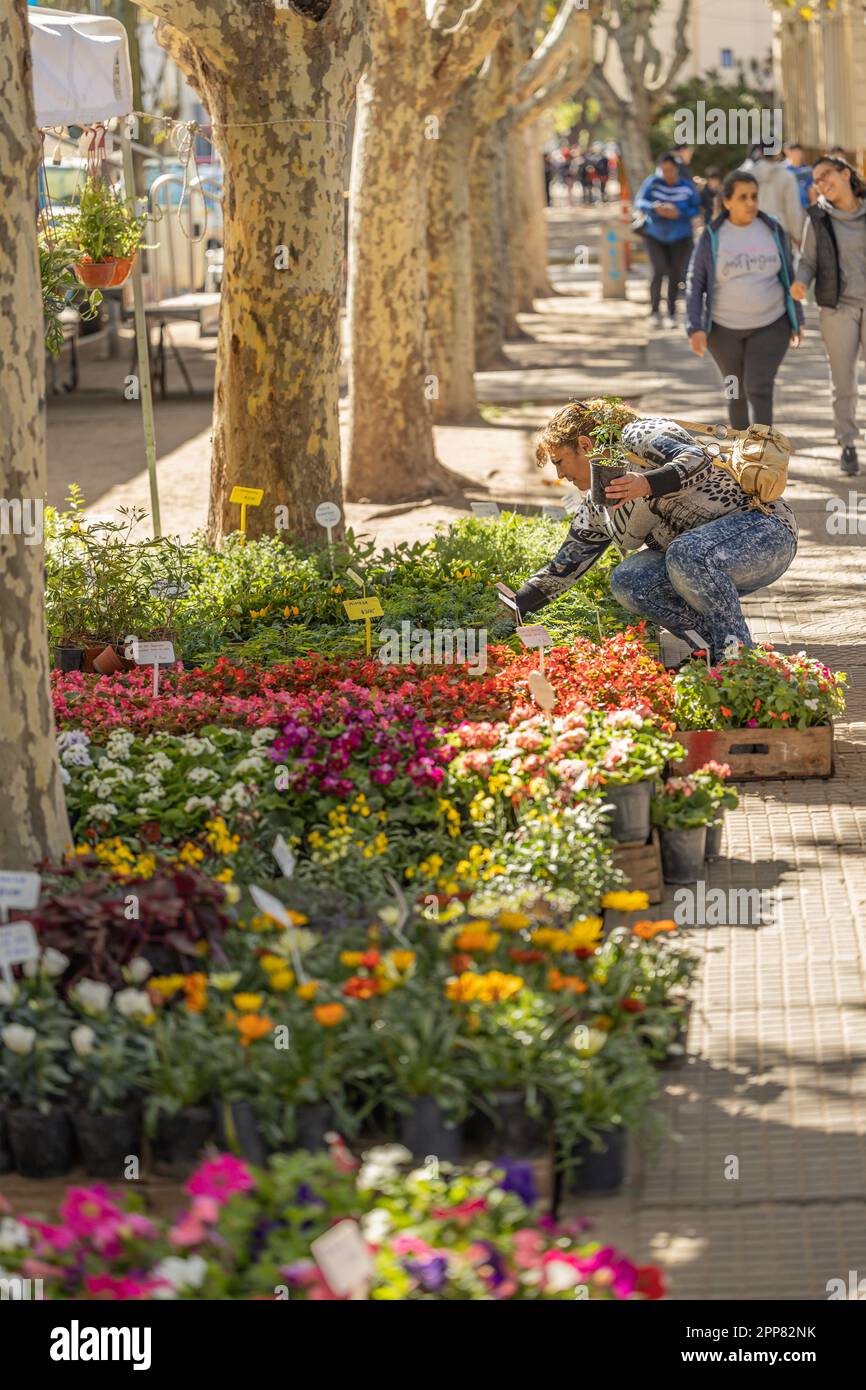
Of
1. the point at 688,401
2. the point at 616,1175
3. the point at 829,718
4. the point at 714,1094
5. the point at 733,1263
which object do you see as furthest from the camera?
the point at 688,401

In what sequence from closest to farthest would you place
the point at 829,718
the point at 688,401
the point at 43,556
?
the point at 43,556 < the point at 829,718 < the point at 688,401

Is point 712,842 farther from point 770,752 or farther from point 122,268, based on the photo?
point 122,268

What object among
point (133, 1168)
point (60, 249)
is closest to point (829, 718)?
point (133, 1168)

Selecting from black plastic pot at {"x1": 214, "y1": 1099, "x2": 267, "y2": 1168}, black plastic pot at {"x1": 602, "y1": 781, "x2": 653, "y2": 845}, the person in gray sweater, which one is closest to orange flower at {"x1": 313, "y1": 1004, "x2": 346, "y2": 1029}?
black plastic pot at {"x1": 214, "y1": 1099, "x2": 267, "y2": 1168}

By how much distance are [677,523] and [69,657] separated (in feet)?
8.17

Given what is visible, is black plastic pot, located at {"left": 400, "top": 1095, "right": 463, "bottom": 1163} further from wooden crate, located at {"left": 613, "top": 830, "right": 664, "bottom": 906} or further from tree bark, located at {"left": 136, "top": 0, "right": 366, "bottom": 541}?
tree bark, located at {"left": 136, "top": 0, "right": 366, "bottom": 541}

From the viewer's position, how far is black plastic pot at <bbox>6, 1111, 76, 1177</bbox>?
13.8 feet

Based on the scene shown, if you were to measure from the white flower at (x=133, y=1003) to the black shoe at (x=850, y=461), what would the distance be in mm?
9178

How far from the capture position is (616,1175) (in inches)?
164

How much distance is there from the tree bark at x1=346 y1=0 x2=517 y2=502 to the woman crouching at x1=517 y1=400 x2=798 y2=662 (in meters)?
5.49

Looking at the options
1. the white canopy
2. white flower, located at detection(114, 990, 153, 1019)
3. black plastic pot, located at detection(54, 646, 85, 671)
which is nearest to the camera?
white flower, located at detection(114, 990, 153, 1019)

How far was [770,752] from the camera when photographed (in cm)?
686

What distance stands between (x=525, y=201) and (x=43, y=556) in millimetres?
22087
